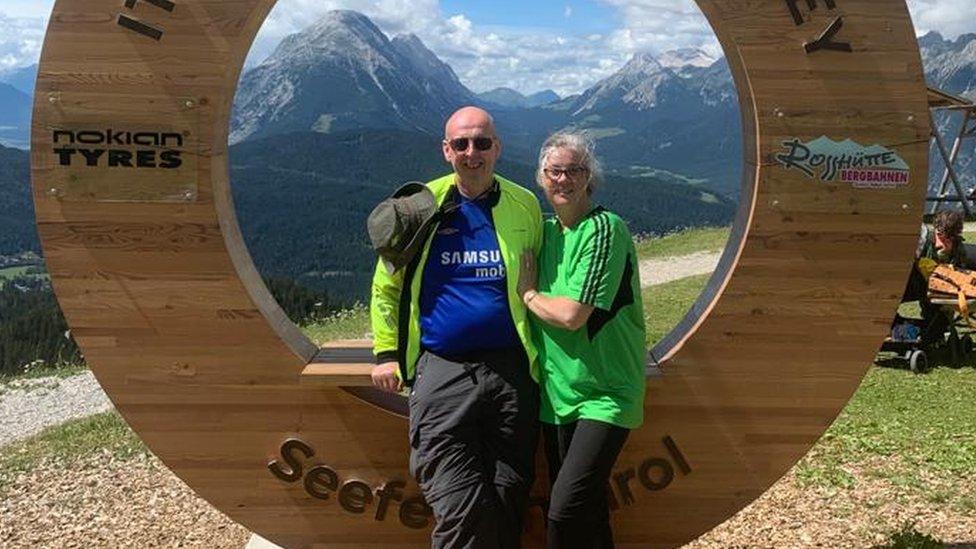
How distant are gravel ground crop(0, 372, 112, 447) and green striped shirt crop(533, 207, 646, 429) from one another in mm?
14896

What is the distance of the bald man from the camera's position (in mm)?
3934

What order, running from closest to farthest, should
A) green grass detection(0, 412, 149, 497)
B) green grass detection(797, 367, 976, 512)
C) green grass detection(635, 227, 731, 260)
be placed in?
1. green grass detection(797, 367, 976, 512)
2. green grass detection(0, 412, 149, 497)
3. green grass detection(635, 227, 731, 260)

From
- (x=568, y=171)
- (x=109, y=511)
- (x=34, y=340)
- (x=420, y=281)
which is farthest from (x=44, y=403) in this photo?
(x=34, y=340)

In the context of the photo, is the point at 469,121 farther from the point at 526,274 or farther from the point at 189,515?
the point at 189,515

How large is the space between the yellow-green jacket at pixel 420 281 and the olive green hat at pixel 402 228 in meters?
0.04

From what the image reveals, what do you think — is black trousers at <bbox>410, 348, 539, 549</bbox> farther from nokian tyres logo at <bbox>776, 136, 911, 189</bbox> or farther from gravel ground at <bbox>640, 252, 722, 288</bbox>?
gravel ground at <bbox>640, 252, 722, 288</bbox>

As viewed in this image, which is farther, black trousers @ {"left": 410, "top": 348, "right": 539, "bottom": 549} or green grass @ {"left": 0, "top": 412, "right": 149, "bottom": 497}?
green grass @ {"left": 0, "top": 412, "right": 149, "bottom": 497}

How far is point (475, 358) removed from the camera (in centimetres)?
400

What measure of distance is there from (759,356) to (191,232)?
3.02 meters

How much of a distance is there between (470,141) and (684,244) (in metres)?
25.9

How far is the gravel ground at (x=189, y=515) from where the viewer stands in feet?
20.0

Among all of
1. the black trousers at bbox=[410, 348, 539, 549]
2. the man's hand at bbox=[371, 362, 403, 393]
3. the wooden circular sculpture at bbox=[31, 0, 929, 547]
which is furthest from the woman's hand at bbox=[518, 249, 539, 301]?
the wooden circular sculpture at bbox=[31, 0, 929, 547]

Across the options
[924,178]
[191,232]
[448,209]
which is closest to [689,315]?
[924,178]

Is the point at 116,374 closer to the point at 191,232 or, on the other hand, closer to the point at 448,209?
the point at 191,232
